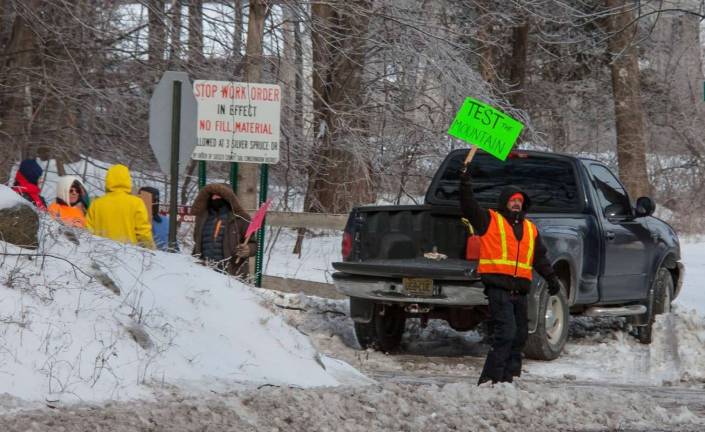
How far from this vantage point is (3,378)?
712 centimetres

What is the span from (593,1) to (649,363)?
19.2 m

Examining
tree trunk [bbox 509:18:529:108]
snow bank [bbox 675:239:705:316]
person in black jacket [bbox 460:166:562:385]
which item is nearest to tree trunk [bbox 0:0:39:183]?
snow bank [bbox 675:239:705:316]

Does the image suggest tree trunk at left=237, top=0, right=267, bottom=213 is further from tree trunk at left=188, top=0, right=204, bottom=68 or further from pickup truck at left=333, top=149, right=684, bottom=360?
pickup truck at left=333, top=149, right=684, bottom=360

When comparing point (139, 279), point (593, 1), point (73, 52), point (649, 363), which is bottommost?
point (649, 363)

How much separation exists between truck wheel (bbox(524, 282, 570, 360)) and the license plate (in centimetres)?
99

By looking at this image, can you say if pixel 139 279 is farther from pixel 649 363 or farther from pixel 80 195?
pixel 649 363

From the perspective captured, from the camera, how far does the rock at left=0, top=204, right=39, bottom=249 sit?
352 inches

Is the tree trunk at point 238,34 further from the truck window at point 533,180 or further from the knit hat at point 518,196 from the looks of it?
the knit hat at point 518,196

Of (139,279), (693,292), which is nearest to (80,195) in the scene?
(139,279)

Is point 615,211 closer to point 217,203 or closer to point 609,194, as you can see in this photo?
point 609,194

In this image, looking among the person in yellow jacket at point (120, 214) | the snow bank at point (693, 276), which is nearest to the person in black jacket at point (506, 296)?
the person in yellow jacket at point (120, 214)

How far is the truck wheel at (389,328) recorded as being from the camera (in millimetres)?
13055

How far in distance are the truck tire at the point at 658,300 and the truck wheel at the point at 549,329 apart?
5.52ft

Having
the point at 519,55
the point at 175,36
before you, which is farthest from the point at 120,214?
the point at 519,55
